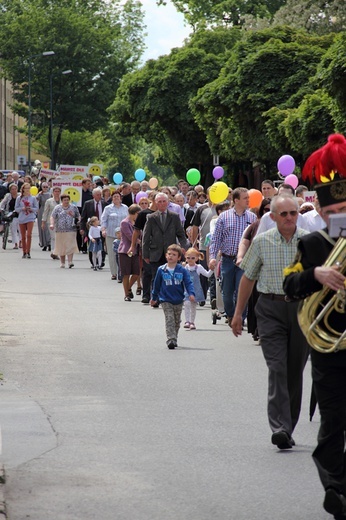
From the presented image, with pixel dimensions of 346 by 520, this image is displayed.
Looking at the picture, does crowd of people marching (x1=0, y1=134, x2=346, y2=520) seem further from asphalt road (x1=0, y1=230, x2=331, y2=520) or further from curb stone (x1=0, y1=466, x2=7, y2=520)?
curb stone (x1=0, y1=466, x2=7, y2=520)

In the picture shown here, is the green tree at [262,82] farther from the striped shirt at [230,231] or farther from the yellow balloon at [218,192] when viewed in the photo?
the striped shirt at [230,231]

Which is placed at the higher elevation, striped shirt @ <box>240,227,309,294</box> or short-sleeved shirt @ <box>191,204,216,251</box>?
striped shirt @ <box>240,227,309,294</box>

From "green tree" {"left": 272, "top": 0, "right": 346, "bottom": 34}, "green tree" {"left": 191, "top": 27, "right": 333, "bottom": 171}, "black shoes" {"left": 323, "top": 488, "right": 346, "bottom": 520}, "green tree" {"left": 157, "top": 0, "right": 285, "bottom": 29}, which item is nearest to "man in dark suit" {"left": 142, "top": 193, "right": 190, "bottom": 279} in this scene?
"black shoes" {"left": 323, "top": 488, "right": 346, "bottom": 520}

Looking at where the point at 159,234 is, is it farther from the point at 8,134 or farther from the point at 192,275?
the point at 8,134

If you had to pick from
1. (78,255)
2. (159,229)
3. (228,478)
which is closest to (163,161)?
(78,255)

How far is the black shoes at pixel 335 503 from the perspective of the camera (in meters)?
6.47

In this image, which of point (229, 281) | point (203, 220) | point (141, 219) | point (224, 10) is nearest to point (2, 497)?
point (229, 281)

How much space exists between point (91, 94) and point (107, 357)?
7017 cm

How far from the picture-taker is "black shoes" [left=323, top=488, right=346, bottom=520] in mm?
6469

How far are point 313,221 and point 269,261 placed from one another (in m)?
6.00

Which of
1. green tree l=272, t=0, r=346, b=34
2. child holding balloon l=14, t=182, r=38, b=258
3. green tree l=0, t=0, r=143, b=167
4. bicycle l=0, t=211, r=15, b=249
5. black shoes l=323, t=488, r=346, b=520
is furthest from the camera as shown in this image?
green tree l=0, t=0, r=143, b=167

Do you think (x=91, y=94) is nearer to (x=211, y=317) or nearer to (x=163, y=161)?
(x=163, y=161)

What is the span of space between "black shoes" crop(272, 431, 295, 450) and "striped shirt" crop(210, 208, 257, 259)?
7.72 metres

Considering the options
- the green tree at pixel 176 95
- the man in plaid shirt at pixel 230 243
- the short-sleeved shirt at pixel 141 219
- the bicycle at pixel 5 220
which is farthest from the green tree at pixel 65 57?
the man in plaid shirt at pixel 230 243
